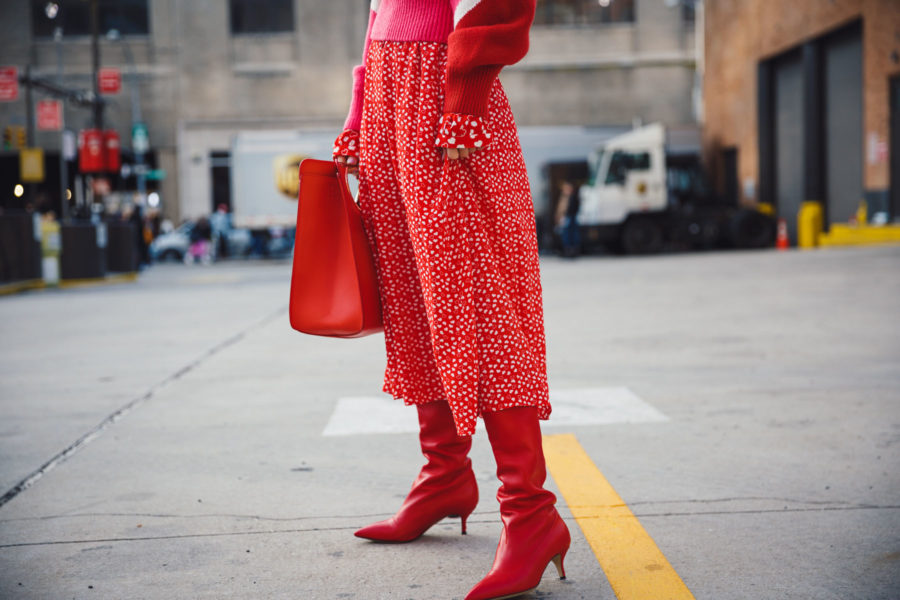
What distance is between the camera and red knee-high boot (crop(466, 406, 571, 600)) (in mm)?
2303

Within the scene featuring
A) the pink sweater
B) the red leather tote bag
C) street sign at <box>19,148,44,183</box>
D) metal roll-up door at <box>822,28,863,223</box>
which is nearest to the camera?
the pink sweater

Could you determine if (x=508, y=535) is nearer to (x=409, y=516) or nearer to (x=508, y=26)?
(x=409, y=516)

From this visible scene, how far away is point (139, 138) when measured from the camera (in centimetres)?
3334

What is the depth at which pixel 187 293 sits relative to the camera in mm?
14078

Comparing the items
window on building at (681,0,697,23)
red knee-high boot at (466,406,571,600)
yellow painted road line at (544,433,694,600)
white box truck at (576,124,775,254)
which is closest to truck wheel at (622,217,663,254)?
white box truck at (576,124,775,254)

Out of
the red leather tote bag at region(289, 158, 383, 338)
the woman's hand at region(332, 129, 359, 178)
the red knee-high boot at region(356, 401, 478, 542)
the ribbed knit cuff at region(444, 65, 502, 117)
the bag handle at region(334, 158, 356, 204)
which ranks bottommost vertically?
the red knee-high boot at region(356, 401, 478, 542)

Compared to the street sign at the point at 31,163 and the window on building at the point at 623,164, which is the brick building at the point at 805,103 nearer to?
the window on building at the point at 623,164

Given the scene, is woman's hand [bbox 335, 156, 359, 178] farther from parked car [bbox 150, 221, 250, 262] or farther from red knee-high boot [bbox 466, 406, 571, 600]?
parked car [bbox 150, 221, 250, 262]

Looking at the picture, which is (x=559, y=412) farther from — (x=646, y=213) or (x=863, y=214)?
(x=646, y=213)

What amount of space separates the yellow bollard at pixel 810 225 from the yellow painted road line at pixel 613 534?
20.4 m

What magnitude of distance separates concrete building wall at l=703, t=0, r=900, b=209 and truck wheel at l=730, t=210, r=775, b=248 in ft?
9.68

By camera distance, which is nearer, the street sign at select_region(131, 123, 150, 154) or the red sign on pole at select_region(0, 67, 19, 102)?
the red sign on pole at select_region(0, 67, 19, 102)

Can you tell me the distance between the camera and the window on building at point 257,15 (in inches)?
1398

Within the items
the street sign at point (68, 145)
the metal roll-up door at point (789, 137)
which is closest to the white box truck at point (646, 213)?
the metal roll-up door at point (789, 137)
